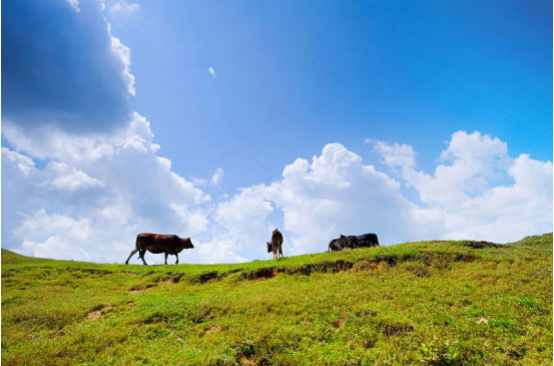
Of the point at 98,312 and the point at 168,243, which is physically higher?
the point at 168,243

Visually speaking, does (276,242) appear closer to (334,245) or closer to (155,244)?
(334,245)

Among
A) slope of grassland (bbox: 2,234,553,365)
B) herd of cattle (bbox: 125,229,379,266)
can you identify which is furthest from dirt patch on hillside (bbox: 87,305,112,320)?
herd of cattle (bbox: 125,229,379,266)

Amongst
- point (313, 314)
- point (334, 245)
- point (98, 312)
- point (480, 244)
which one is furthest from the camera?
point (334, 245)

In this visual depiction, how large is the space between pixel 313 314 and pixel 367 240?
62.4 ft

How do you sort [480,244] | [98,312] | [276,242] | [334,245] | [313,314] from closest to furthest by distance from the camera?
[313,314] < [98,312] < [480,244] < [276,242] < [334,245]

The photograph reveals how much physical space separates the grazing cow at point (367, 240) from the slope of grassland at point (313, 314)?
9525mm

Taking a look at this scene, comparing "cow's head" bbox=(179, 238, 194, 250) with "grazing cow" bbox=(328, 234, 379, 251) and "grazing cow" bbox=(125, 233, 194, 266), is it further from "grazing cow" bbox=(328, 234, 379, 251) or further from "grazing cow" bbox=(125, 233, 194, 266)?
"grazing cow" bbox=(328, 234, 379, 251)

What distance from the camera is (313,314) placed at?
1260 centimetres

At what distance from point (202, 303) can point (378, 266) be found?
10217mm

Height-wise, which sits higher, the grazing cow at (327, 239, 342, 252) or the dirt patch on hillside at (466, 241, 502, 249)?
Result: the grazing cow at (327, 239, 342, 252)

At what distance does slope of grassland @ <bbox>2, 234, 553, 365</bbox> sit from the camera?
9758 millimetres

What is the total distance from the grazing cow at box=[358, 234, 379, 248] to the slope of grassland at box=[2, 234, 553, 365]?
9525 mm

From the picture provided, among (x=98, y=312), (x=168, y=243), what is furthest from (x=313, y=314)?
(x=168, y=243)

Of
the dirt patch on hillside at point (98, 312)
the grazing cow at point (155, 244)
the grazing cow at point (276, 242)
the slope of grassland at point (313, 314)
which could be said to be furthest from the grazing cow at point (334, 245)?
the dirt patch on hillside at point (98, 312)
